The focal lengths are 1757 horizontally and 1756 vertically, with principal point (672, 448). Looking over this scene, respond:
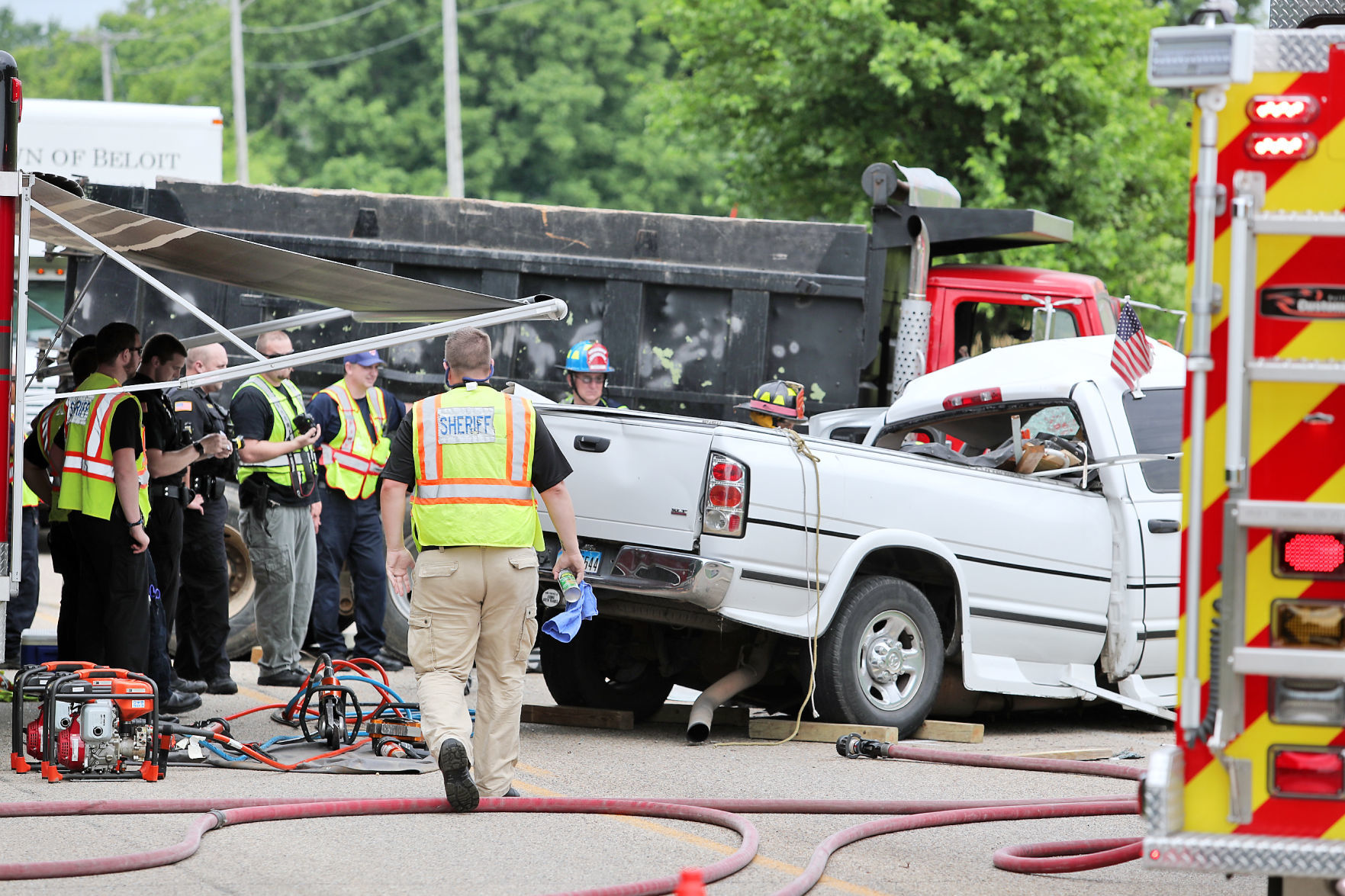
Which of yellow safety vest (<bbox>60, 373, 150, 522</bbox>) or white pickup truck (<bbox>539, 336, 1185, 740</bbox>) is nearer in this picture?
yellow safety vest (<bbox>60, 373, 150, 522</bbox>)

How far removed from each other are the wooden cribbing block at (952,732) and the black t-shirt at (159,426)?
4020 millimetres

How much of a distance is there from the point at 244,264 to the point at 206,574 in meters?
2.42

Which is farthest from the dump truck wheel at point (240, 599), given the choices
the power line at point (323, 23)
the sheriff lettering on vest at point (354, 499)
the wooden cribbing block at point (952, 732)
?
the power line at point (323, 23)

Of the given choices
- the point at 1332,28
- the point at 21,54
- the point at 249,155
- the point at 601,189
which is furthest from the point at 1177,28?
the point at 21,54

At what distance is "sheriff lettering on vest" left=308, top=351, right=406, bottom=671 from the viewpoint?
1084cm

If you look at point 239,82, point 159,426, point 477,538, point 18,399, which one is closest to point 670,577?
point 477,538

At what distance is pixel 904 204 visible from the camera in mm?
12109

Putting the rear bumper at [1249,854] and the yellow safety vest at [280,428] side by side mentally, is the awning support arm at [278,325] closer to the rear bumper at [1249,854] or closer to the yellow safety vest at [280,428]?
the yellow safety vest at [280,428]

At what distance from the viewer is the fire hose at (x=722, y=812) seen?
223 inches

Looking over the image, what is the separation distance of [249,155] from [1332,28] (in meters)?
43.0

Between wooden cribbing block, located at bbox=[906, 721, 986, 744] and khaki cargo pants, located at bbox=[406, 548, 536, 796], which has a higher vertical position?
khaki cargo pants, located at bbox=[406, 548, 536, 796]

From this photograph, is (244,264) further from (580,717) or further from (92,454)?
(580,717)

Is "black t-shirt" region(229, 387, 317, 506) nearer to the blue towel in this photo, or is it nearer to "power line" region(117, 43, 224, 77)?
the blue towel

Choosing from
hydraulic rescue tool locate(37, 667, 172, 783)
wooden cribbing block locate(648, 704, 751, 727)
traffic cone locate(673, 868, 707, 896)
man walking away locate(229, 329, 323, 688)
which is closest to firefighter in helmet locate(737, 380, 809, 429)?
wooden cribbing block locate(648, 704, 751, 727)
